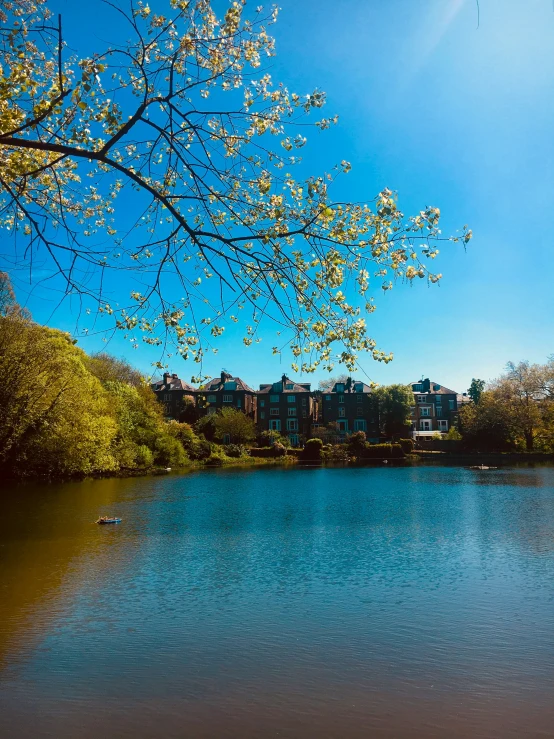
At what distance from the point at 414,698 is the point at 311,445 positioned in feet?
208

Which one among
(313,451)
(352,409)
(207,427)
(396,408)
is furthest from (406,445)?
(207,427)

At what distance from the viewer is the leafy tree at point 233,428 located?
73.5 metres

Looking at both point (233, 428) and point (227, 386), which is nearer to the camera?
point (233, 428)

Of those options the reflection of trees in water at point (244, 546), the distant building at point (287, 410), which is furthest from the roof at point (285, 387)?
the reflection of trees in water at point (244, 546)

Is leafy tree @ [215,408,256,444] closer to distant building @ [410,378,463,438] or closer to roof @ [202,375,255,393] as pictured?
roof @ [202,375,255,393]

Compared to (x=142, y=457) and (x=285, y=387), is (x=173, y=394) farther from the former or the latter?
(x=142, y=457)

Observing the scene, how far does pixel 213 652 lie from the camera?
8.98 metres

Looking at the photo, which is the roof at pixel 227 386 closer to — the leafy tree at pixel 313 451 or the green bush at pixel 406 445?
the leafy tree at pixel 313 451

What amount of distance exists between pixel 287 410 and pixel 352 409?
10911 millimetres

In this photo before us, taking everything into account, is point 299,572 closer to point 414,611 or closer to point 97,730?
point 414,611

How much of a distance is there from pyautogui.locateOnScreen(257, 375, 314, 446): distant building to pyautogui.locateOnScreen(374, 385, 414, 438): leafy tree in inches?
471

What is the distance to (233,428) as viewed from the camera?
73500mm

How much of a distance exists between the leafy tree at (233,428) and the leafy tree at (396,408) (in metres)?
24.0

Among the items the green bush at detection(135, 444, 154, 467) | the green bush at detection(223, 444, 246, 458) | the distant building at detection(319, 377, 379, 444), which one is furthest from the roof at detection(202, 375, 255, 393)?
the green bush at detection(135, 444, 154, 467)
